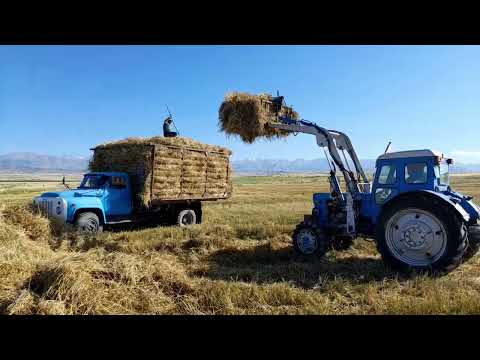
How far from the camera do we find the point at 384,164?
7.82m

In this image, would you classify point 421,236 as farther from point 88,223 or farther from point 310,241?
point 88,223

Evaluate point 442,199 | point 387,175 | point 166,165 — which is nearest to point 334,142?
point 387,175

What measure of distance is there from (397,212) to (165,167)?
7.39 meters

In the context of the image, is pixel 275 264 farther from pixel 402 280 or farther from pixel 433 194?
pixel 433 194

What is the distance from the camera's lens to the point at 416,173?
750cm

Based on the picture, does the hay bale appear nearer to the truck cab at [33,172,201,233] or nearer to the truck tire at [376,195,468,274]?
the truck tire at [376,195,468,274]

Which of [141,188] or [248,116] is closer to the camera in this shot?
[248,116]

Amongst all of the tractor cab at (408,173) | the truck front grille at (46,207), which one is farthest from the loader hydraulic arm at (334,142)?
the truck front grille at (46,207)

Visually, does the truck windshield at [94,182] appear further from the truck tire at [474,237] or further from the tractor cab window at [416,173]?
the truck tire at [474,237]

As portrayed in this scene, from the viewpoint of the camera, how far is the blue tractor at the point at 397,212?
6.78 meters

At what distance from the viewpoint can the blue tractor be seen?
22.2 ft

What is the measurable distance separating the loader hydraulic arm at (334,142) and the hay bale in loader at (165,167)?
4.32m

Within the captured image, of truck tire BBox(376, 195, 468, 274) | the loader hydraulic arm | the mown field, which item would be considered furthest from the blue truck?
truck tire BBox(376, 195, 468, 274)
